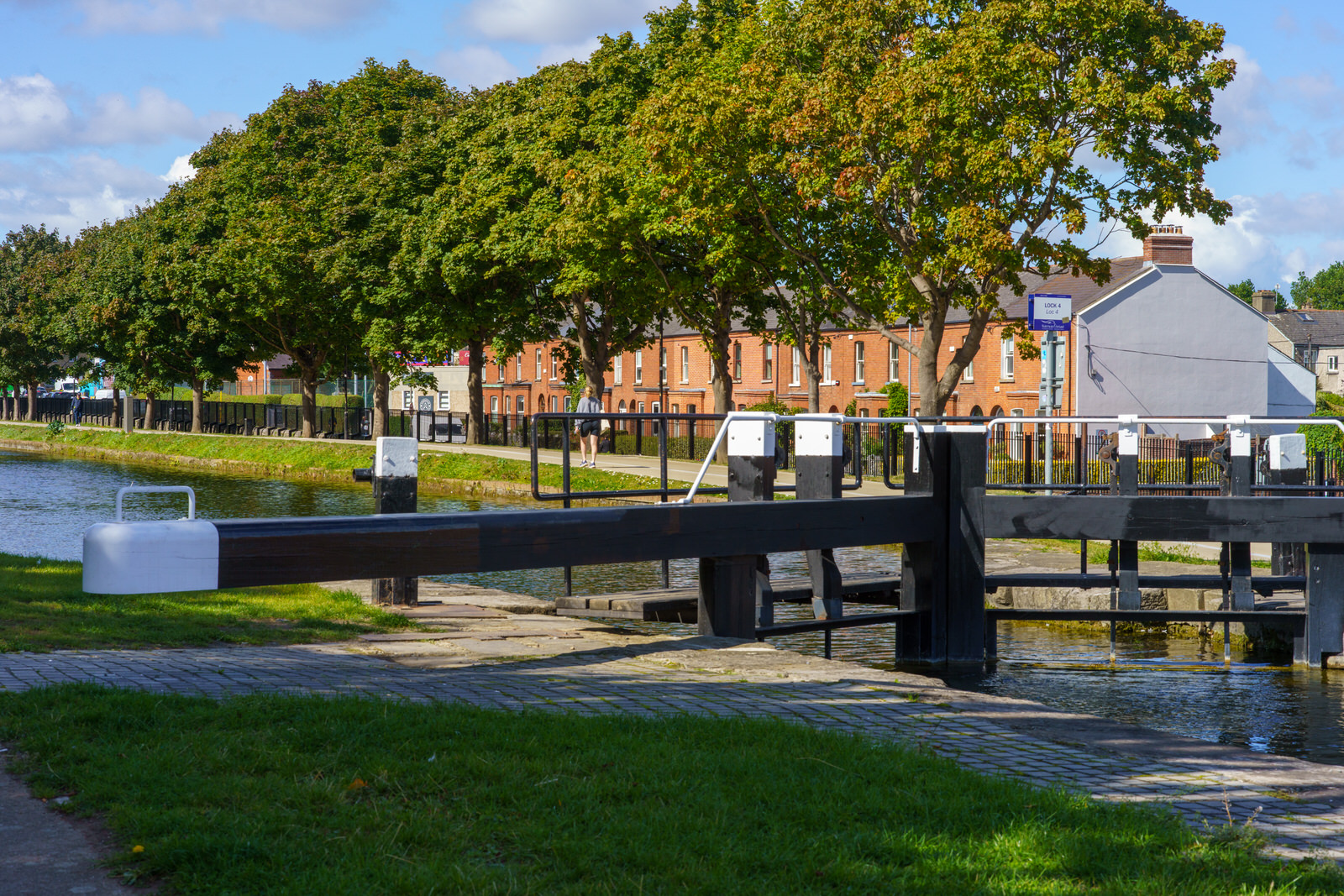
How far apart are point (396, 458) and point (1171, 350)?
44.7 metres

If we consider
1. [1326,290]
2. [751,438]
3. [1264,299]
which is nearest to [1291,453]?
[751,438]

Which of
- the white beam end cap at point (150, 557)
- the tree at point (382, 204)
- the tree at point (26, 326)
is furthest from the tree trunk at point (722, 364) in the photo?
the tree at point (26, 326)

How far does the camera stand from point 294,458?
40938 mm

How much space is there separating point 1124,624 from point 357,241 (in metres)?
34.5

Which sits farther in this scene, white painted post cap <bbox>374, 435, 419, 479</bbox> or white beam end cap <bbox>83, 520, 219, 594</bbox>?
white painted post cap <bbox>374, 435, 419, 479</bbox>

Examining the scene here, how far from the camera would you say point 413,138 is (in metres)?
42.9

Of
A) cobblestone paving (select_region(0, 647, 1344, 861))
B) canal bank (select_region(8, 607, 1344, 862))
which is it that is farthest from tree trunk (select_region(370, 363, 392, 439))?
cobblestone paving (select_region(0, 647, 1344, 861))

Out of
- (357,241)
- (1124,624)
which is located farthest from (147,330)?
(1124,624)

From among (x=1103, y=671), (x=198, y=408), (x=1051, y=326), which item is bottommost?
(x=1103, y=671)

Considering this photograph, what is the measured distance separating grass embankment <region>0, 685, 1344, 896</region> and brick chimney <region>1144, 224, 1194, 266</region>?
158 feet

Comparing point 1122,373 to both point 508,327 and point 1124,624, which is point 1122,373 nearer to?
point 508,327

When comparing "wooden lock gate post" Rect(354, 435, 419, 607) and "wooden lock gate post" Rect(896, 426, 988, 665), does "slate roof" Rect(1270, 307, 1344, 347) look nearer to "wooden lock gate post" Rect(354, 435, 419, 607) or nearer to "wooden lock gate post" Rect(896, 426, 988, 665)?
"wooden lock gate post" Rect(896, 426, 988, 665)

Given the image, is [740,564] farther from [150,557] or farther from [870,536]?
[150,557]

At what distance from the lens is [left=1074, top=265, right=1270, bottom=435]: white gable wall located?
4753 centimetres
